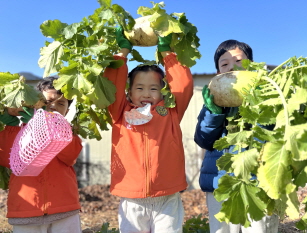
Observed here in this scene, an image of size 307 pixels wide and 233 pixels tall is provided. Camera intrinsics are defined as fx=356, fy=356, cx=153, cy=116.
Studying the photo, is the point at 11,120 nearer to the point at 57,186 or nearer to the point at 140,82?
the point at 57,186

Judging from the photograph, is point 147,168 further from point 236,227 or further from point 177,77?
point 236,227

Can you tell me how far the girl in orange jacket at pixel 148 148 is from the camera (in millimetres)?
2783

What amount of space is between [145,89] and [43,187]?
120cm

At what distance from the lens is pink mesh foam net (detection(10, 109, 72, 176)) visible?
8.65ft

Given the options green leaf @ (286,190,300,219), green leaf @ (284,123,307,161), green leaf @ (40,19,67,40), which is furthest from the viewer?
green leaf @ (40,19,67,40)

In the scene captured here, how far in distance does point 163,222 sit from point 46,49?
1.62 metres

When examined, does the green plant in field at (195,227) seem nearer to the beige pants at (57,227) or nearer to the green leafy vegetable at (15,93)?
the beige pants at (57,227)

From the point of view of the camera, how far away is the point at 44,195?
3.00 meters

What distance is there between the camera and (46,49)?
275cm

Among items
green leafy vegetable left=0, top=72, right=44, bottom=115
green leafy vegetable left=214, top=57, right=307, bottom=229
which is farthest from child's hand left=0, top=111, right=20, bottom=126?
green leafy vegetable left=214, top=57, right=307, bottom=229

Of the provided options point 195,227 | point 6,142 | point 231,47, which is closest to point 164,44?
point 231,47

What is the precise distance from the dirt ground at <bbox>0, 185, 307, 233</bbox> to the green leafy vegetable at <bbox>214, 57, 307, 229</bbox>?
4180mm

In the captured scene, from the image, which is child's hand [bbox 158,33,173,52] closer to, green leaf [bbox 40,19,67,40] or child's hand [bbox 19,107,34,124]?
green leaf [bbox 40,19,67,40]

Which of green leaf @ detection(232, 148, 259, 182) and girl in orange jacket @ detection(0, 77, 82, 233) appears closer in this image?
green leaf @ detection(232, 148, 259, 182)
